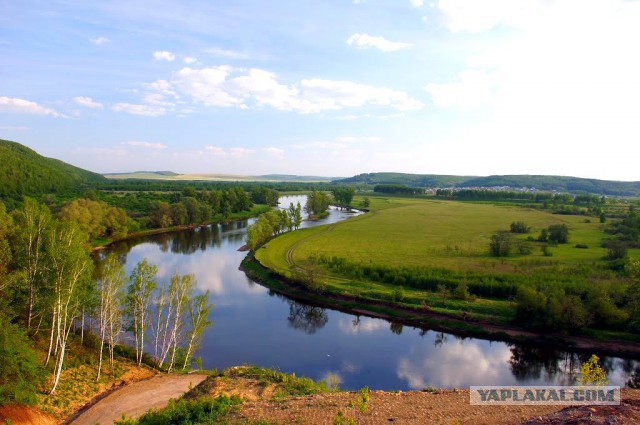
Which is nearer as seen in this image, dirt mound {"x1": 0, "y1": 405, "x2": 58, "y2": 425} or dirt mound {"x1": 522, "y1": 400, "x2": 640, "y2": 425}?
dirt mound {"x1": 522, "y1": 400, "x2": 640, "y2": 425}

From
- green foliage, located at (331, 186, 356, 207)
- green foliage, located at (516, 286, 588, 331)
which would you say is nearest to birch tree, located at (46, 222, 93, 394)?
green foliage, located at (516, 286, 588, 331)

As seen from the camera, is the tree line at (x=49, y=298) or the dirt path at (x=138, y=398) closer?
the tree line at (x=49, y=298)

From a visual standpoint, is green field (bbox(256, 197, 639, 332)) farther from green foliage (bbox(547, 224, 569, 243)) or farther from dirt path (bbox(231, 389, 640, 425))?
dirt path (bbox(231, 389, 640, 425))

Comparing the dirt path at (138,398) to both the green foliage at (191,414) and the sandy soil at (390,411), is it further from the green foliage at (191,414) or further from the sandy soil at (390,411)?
the sandy soil at (390,411)

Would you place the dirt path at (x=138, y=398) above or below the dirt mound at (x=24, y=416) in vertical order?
below

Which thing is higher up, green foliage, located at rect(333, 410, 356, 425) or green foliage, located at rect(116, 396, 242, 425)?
green foliage, located at rect(333, 410, 356, 425)

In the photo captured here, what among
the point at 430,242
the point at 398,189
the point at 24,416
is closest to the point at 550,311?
the point at 430,242

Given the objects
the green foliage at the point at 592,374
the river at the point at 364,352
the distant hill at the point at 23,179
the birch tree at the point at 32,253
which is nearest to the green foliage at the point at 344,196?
the distant hill at the point at 23,179

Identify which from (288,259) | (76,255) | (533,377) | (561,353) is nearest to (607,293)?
(561,353)
